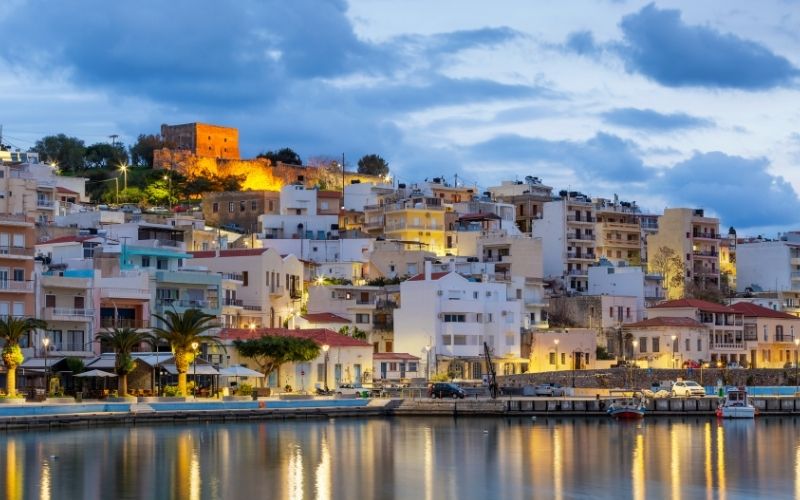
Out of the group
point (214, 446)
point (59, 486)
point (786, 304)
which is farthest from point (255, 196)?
point (59, 486)

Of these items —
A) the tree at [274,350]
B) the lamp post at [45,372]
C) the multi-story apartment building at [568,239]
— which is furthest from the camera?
the multi-story apartment building at [568,239]

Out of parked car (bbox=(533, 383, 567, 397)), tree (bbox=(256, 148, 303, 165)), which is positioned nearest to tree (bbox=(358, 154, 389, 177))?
tree (bbox=(256, 148, 303, 165))

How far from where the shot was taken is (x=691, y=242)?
12362 cm

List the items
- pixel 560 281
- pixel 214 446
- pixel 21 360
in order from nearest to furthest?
pixel 214 446 < pixel 21 360 < pixel 560 281

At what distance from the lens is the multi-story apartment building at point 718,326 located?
335 feet

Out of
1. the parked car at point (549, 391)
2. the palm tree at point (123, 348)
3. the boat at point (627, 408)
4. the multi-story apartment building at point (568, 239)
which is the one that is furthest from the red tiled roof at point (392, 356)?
the multi-story apartment building at point (568, 239)

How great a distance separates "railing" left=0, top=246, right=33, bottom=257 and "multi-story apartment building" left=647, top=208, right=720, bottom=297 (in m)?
61.5

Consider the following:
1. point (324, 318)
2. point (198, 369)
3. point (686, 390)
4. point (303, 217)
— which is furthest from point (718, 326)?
point (198, 369)

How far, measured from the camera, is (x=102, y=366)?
2886 inches

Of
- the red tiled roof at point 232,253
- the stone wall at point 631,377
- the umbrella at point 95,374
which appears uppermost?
the red tiled roof at point 232,253

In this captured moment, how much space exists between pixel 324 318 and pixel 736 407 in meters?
25.5

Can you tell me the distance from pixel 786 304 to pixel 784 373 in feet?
71.9

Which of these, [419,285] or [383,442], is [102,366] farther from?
[419,285]

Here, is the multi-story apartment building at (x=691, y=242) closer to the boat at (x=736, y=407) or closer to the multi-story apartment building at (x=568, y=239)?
the multi-story apartment building at (x=568, y=239)
